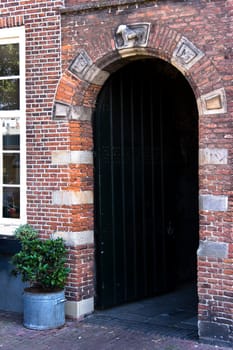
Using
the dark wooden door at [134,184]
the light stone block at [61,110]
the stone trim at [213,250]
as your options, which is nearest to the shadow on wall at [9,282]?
the dark wooden door at [134,184]

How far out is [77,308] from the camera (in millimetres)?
8125

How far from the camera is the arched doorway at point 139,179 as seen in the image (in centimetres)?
851

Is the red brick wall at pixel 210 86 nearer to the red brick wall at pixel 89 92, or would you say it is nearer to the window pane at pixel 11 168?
the red brick wall at pixel 89 92

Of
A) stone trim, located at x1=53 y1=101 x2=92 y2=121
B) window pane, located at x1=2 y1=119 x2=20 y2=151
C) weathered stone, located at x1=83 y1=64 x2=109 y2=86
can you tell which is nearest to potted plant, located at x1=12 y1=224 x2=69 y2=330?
window pane, located at x1=2 y1=119 x2=20 y2=151

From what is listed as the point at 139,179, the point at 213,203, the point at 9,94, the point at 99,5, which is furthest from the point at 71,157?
the point at 213,203

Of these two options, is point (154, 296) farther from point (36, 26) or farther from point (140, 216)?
point (36, 26)

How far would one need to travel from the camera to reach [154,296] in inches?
373

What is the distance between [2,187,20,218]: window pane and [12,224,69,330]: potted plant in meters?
0.92

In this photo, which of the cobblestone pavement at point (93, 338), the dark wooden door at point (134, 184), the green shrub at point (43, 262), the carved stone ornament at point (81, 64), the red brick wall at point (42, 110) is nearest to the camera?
the cobblestone pavement at point (93, 338)

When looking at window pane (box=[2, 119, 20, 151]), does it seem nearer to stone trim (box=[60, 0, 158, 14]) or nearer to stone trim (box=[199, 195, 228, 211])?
stone trim (box=[60, 0, 158, 14])

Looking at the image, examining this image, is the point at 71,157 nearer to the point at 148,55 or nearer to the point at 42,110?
the point at 42,110

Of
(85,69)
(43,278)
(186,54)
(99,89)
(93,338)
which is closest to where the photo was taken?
(186,54)

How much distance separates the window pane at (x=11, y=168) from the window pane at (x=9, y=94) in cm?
72

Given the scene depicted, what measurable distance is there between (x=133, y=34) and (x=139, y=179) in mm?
2460
